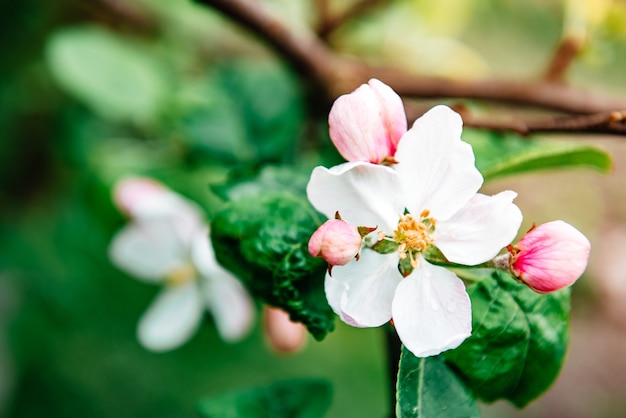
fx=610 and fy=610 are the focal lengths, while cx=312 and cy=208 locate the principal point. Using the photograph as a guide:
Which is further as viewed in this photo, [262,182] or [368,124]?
[262,182]

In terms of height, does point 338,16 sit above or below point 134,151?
above

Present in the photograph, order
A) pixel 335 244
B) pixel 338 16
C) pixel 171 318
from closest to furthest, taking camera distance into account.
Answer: pixel 335 244 < pixel 171 318 < pixel 338 16

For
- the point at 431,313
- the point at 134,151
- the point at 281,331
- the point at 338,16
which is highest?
the point at 431,313

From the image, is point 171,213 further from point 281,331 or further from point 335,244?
point 335,244

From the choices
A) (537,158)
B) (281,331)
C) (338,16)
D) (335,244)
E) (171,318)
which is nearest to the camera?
(335,244)

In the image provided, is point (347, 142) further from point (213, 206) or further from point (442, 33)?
point (442, 33)

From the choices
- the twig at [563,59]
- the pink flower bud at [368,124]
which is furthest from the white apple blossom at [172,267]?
the twig at [563,59]

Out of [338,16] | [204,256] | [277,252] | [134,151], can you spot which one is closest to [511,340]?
[277,252]
